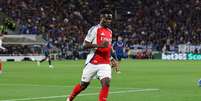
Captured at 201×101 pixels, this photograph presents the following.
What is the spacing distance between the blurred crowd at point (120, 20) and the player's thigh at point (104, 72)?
4891cm

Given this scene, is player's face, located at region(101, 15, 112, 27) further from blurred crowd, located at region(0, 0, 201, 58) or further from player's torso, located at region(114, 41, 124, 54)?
blurred crowd, located at region(0, 0, 201, 58)

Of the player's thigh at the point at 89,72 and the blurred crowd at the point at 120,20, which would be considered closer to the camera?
the player's thigh at the point at 89,72

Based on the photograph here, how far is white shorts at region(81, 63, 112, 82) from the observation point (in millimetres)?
15781

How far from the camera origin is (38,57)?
61438 millimetres

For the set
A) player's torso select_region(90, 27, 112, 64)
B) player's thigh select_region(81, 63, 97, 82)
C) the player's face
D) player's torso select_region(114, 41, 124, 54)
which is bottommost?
player's torso select_region(114, 41, 124, 54)

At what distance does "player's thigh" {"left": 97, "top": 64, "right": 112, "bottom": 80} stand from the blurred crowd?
4891cm

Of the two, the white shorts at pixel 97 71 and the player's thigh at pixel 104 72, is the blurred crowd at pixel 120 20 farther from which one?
the player's thigh at pixel 104 72

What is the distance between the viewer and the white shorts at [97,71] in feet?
51.8

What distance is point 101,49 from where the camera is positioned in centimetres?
1595

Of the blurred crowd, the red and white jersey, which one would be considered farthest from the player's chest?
A: the blurred crowd

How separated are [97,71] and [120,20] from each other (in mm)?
54645

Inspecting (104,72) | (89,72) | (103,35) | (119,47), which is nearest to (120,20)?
(119,47)

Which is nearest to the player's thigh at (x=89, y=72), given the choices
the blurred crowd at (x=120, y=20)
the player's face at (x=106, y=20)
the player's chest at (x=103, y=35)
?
the player's chest at (x=103, y=35)

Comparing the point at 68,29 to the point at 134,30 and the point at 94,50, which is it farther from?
the point at 94,50
